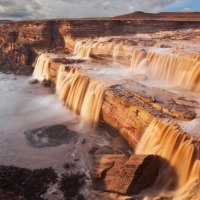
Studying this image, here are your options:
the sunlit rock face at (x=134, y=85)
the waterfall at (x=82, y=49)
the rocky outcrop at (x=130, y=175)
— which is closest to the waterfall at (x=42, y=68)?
the sunlit rock face at (x=134, y=85)

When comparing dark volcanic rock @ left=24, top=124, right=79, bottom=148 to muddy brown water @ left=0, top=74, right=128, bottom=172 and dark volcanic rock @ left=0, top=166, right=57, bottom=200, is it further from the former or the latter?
dark volcanic rock @ left=0, top=166, right=57, bottom=200

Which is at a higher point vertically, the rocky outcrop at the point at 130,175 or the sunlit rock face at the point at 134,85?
the sunlit rock face at the point at 134,85

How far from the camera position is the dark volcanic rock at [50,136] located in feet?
47.2

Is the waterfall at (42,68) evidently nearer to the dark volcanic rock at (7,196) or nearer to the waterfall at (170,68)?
the waterfall at (170,68)

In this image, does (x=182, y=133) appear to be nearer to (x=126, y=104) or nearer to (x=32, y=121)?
(x=126, y=104)

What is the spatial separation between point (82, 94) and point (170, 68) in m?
4.76

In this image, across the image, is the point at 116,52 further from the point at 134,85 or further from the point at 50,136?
the point at 50,136

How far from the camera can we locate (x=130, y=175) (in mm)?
10555

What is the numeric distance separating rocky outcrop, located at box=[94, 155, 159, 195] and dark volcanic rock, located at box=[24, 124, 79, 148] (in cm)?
364

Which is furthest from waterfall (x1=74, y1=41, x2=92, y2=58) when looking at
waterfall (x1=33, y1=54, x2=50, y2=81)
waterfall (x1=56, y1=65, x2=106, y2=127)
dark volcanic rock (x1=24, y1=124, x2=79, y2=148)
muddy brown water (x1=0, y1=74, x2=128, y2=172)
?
dark volcanic rock (x1=24, y1=124, x2=79, y2=148)

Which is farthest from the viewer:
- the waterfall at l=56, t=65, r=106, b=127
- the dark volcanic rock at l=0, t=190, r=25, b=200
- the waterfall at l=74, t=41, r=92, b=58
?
the waterfall at l=74, t=41, r=92, b=58

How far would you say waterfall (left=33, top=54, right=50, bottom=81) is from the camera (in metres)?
26.2

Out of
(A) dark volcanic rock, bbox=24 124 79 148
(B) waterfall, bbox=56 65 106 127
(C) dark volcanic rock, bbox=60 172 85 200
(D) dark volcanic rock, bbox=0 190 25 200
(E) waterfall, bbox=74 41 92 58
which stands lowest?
(C) dark volcanic rock, bbox=60 172 85 200

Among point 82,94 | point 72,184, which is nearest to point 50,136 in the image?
point 82,94
